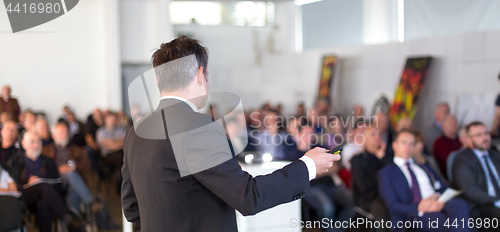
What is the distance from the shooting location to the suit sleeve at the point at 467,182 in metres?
3.49

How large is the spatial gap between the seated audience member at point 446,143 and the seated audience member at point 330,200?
1667 millimetres

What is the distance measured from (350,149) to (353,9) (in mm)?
4949

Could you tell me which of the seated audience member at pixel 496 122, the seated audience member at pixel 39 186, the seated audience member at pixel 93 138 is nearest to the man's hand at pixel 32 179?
the seated audience member at pixel 39 186

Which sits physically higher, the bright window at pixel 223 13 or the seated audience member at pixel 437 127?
the bright window at pixel 223 13

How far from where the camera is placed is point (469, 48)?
236 inches

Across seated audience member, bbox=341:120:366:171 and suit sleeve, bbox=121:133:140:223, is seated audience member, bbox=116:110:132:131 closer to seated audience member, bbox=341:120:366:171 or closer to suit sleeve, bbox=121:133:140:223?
seated audience member, bbox=341:120:366:171

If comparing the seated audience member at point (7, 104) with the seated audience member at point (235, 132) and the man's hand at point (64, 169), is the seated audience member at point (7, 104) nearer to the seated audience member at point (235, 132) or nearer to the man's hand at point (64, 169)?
the man's hand at point (64, 169)

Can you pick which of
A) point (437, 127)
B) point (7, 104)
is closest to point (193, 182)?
point (437, 127)

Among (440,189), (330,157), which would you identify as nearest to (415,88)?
(440,189)

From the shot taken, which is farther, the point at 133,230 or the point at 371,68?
the point at 371,68

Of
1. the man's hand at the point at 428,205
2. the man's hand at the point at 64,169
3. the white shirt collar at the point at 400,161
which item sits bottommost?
the man's hand at the point at 428,205

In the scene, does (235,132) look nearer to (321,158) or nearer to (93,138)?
(321,158)

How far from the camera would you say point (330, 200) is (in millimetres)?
3729

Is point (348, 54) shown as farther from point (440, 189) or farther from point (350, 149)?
point (440, 189)
